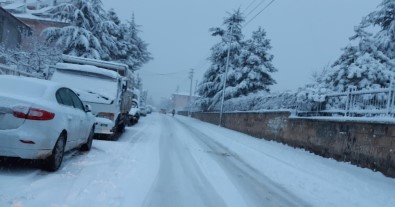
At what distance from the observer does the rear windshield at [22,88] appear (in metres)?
7.81

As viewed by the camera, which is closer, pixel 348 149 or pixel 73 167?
pixel 73 167

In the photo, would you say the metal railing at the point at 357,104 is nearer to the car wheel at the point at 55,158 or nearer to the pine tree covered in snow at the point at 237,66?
the car wheel at the point at 55,158

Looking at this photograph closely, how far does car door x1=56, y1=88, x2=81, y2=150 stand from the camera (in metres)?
8.48

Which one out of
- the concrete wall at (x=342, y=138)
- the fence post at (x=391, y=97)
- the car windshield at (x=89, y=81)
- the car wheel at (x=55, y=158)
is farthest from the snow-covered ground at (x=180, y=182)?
the car windshield at (x=89, y=81)

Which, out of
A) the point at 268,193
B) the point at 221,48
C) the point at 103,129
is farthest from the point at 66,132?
the point at 221,48

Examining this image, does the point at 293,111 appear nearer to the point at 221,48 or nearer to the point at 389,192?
the point at 389,192

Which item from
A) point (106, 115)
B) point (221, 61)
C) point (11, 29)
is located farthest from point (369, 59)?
point (11, 29)

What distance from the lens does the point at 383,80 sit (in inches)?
708

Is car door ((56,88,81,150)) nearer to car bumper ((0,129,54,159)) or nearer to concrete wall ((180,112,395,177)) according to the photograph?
car bumper ((0,129,54,159))

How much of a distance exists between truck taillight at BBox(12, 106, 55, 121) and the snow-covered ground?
3.19ft

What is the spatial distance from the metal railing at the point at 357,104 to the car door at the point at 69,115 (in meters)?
7.86

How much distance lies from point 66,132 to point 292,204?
171 inches

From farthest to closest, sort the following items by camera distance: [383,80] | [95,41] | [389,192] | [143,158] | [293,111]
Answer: [95,41] < [293,111] < [383,80] < [143,158] < [389,192]

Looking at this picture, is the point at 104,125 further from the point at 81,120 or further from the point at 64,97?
the point at 64,97
